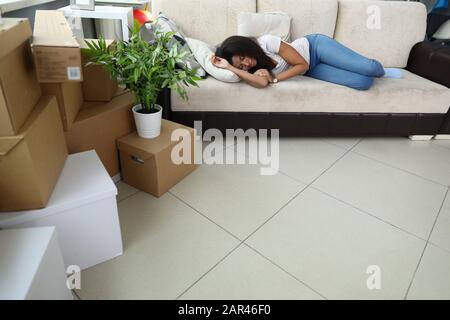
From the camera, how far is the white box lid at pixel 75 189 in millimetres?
1076

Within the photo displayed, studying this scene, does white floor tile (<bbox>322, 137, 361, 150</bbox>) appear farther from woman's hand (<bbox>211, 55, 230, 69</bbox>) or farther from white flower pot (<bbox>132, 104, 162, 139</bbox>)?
white flower pot (<bbox>132, 104, 162, 139</bbox>)

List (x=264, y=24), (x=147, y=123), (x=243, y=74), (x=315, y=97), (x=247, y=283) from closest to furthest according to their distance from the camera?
(x=247, y=283) < (x=147, y=123) < (x=243, y=74) < (x=315, y=97) < (x=264, y=24)

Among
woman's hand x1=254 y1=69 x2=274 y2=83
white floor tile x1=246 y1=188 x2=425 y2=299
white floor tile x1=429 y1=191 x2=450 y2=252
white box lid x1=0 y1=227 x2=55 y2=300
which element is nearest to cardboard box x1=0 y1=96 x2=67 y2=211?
white box lid x1=0 y1=227 x2=55 y2=300

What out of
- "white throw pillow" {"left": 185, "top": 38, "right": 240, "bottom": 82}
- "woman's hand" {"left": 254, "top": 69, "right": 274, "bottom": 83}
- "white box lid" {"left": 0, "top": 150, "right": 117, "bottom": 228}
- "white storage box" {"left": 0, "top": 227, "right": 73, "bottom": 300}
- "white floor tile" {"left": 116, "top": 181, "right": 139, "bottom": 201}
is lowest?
"white floor tile" {"left": 116, "top": 181, "right": 139, "bottom": 201}

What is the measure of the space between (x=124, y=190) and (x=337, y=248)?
1.13 m

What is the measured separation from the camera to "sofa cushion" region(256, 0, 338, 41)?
2.38 metres

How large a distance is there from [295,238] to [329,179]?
58cm

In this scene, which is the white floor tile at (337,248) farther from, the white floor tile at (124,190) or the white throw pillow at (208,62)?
the white throw pillow at (208,62)

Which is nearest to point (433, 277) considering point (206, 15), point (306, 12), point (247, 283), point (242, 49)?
point (247, 283)

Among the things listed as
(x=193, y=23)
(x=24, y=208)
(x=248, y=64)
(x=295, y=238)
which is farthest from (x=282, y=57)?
(x=24, y=208)

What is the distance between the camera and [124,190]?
1.73 metres

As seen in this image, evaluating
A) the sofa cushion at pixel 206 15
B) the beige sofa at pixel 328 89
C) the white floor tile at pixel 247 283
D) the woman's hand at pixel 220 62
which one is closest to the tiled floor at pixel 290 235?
the white floor tile at pixel 247 283

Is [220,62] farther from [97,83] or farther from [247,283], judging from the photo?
[247,283]

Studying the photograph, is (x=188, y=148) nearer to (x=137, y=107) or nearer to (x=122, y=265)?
(x=137, y=107)
